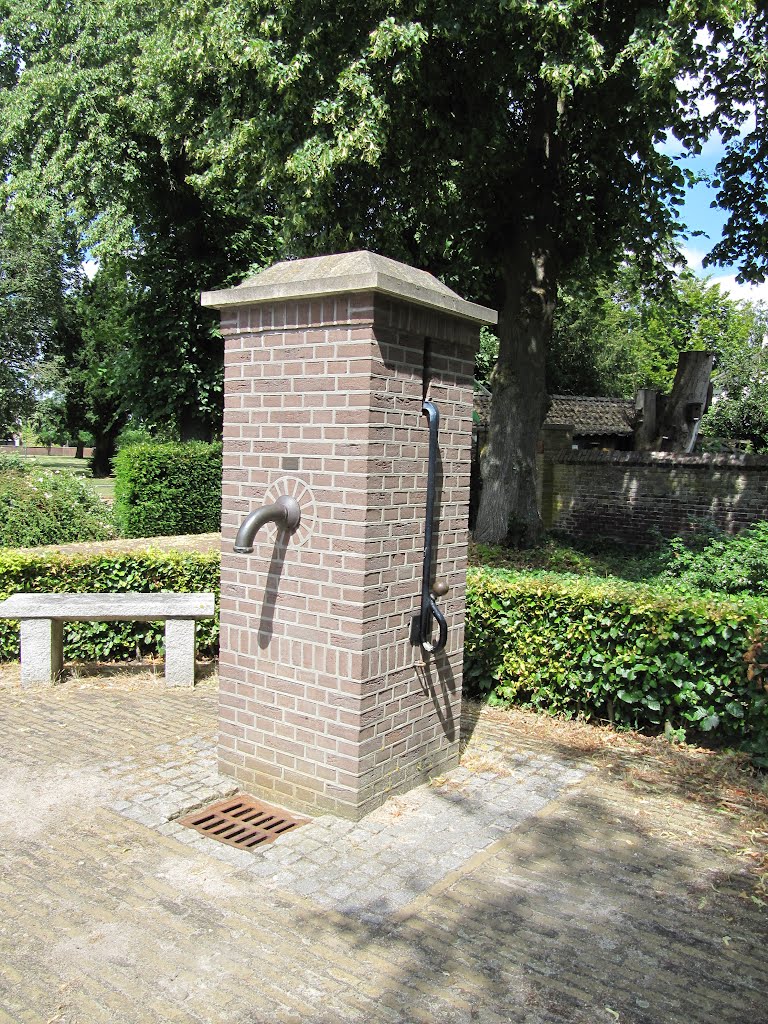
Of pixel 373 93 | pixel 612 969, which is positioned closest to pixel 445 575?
pixel 612 969

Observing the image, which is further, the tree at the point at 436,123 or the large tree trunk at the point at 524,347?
the large tree trunk at the point at 524,347

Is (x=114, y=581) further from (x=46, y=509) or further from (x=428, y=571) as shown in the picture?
(x=46, y=509)

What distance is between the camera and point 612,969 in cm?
277

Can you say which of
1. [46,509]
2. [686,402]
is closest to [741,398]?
[686,402]

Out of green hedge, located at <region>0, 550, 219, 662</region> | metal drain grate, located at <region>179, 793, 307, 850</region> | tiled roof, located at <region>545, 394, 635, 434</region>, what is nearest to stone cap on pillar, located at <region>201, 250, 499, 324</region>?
metal drain grate, located at <region>179, 793, 307, 850</region>

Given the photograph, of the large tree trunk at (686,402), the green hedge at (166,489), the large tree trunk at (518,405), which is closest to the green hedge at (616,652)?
the large tree trunk at (518,405)

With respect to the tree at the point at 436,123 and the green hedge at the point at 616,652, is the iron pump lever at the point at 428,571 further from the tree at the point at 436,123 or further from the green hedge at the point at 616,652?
the tree at the point at 436,123

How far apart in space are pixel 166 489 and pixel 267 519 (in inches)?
475

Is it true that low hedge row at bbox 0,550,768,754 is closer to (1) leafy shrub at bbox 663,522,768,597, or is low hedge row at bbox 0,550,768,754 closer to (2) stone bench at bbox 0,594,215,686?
(2) stone bench at bbox 0,594,215,686

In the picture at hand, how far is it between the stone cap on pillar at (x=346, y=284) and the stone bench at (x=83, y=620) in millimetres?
2971

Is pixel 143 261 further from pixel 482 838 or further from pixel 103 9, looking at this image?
pixel 482 838

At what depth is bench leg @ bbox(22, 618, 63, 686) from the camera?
618 centimetres

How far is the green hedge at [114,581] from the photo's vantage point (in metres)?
6.80

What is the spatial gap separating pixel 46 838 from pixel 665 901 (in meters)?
2.70
